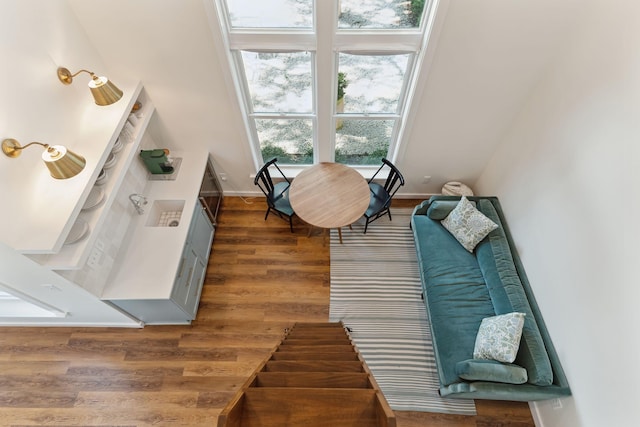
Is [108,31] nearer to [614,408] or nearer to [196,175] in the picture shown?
[196,175]

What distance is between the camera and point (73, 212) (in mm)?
2160

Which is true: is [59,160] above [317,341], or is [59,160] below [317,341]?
above

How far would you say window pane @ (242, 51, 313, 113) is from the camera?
301 centimetres

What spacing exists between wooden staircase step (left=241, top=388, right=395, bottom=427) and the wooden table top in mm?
2069

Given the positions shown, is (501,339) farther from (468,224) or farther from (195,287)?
(195,287)

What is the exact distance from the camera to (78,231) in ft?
7.77

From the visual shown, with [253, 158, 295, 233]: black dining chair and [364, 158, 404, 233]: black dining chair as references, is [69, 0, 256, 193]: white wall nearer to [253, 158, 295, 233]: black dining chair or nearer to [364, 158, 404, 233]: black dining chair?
[253, 158, 295, 233]: black dining chair

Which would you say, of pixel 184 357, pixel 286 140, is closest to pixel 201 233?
pixel 184 357

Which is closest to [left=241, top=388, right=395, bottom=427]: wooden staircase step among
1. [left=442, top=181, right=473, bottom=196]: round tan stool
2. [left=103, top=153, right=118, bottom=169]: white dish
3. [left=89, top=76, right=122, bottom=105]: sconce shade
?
[left=89, top=76, right=122, bottom=105]: sconce shade

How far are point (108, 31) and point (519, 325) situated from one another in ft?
13.5

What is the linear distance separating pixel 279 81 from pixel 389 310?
2.66 metres

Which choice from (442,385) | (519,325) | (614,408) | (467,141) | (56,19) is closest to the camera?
(614,408)

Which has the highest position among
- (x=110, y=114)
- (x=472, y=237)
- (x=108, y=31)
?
(x=108, y=31)

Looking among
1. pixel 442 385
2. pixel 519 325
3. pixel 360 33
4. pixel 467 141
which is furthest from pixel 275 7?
pixel 442 385
